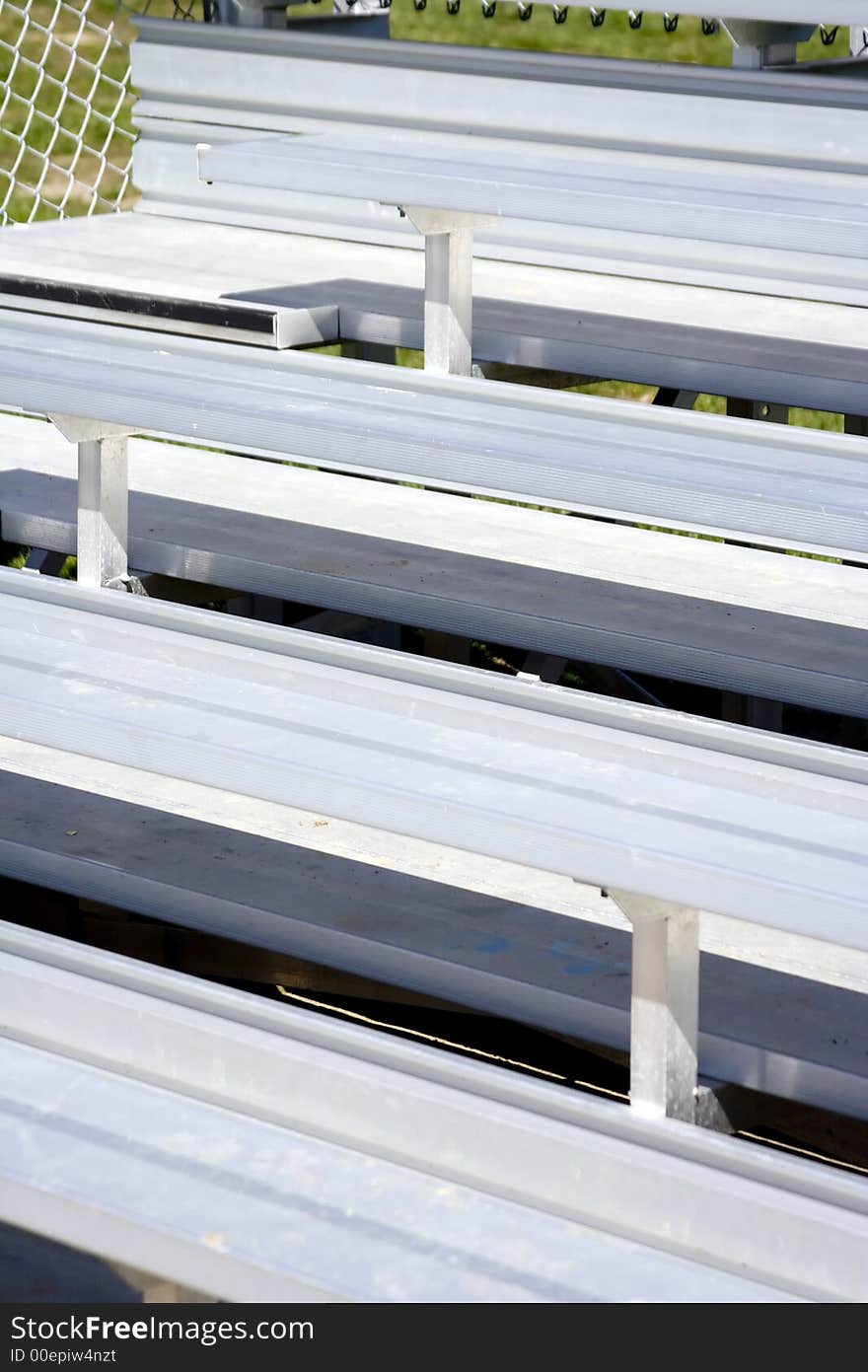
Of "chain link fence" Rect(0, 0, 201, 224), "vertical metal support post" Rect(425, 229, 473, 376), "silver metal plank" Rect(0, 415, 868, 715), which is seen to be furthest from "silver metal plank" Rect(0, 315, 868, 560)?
"chain link fence" Rect(0, 0, 201, 224)

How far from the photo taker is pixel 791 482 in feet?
5.58

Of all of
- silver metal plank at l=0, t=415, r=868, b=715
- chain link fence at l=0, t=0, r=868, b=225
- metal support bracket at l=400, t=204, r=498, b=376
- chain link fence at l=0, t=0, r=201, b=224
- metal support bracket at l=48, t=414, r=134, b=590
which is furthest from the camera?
chain link fence at l=0, t=0, r=868, b=225

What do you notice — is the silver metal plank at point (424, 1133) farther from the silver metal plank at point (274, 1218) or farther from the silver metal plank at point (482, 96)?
the silver metal plank at point (482, 96)

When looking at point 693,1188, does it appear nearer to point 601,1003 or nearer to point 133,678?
point 601,1003

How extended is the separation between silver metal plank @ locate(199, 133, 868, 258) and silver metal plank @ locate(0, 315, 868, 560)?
204 mm

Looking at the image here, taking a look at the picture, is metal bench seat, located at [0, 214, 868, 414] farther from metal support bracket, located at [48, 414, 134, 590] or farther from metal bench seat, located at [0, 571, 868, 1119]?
metal bench seat, located at [0, 571, 868, 1119]

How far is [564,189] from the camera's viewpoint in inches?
85.7

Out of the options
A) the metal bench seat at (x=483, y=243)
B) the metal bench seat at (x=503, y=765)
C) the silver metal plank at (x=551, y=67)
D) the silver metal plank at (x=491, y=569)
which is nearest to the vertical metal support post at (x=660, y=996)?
the metal bench seat at (x=503, y=765)

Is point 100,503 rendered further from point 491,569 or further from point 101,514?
point 491,569

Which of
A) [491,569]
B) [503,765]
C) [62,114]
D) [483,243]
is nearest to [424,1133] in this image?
[503,765]

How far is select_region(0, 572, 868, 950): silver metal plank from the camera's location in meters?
1.26

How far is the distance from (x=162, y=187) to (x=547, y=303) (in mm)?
959

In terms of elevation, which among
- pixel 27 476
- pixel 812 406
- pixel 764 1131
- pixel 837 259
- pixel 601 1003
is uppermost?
pixel 837 259

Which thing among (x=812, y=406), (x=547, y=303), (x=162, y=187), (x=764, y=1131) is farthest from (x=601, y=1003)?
(x=162, y=187)
